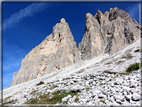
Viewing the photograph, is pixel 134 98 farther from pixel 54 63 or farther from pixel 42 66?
pixel 42 66

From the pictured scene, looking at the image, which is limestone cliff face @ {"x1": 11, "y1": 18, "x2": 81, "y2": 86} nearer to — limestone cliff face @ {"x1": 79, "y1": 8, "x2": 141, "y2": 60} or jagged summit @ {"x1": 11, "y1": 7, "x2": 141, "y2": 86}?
jagged summit @ {"x1": 11, "y1": 7, "x2": 141, "y2": 86}

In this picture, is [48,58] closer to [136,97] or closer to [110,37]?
[110,37]

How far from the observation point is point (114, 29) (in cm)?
11112

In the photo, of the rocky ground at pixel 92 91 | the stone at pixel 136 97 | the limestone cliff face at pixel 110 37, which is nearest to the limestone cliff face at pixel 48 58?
the limestone cliff face at pixel 110 37

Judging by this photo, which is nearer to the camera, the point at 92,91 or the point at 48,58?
the point at 92,91

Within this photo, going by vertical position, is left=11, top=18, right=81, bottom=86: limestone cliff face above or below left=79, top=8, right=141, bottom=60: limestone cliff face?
below

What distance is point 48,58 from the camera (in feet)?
318

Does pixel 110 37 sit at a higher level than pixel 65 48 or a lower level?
higher

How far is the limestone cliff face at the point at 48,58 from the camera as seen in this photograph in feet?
284

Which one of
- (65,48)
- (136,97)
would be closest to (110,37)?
(65,48)

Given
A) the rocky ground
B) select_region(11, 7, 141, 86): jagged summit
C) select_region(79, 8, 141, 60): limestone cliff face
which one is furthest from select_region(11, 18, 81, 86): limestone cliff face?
the rocky ground

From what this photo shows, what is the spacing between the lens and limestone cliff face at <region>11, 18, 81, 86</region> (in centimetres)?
8656

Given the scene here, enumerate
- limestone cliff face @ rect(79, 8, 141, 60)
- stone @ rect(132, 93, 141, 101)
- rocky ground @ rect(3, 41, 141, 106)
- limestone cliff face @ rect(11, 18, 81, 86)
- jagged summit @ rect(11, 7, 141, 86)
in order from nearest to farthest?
stone @ rect(132, 93, 141, 101), rocky ground @ rect(3, 41, 141, 106), limestone cliff face @ rect(11, 18, 81, 86), jagged summit @ rect(11, 7, 141, 86), limestone cliff face @ rect(79, 8, 141, 60)

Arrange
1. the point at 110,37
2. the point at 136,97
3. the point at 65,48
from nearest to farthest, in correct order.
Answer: the point at 136,97, the point at 65,48, the point at 110,37
